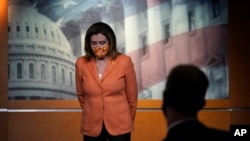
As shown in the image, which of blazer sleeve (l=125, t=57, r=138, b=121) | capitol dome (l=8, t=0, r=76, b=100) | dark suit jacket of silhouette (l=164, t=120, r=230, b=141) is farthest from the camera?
capitol dome (l=8, t=0, r=76, b=100)

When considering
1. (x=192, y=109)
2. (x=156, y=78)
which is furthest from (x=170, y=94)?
(x=156, y=78)

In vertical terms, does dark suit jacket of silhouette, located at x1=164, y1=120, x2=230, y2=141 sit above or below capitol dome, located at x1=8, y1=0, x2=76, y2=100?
below

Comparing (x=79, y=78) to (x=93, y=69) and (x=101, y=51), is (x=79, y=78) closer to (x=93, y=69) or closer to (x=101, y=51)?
(x=93, y=69)

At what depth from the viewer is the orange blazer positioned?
2.79m

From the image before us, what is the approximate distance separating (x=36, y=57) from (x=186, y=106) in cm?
353

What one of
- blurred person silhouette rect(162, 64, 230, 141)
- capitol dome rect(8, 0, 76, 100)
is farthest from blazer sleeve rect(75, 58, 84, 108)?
blurred person silhouette rect(162, 64, 230, 141)

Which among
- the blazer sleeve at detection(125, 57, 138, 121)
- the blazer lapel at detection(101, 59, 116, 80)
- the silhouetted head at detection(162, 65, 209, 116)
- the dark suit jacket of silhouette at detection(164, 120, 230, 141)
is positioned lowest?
the dark suit jacket of silhouette at detection(164, 120, 230, 141)

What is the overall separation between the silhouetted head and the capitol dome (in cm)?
342

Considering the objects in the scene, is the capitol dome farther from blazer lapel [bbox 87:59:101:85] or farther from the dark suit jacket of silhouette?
the dark suit jacket of silhouette

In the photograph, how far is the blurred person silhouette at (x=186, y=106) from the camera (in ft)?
3.78

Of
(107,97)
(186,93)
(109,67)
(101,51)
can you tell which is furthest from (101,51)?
(186,93)

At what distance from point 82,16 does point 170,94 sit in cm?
345

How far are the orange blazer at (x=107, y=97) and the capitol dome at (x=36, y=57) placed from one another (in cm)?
168

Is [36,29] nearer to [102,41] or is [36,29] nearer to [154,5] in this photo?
[154,5]
